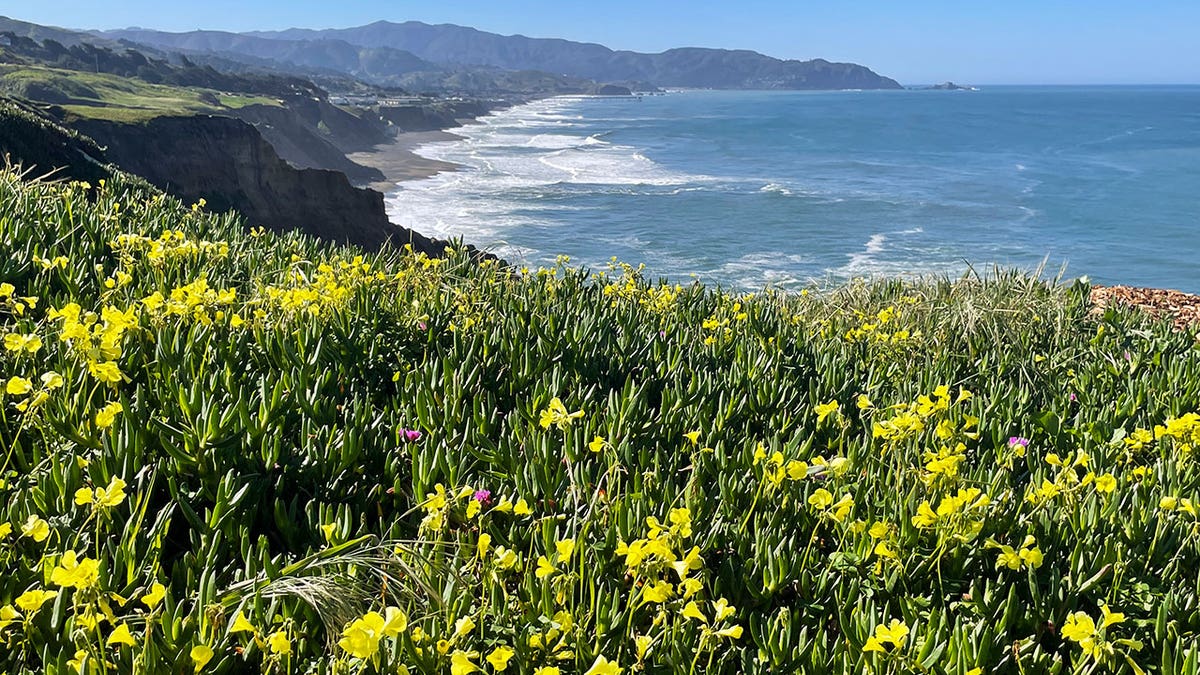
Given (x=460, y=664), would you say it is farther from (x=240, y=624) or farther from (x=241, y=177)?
(x=241, y=177)

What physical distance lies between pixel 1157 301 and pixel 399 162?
2400 inches

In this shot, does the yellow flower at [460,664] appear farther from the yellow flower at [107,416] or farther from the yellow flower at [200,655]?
the yellow flower at [107,416]

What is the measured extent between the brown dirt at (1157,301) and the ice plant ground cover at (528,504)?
5.14m

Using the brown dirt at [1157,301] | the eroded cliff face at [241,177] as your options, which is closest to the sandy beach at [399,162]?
the eroded cliff face at [241,177]

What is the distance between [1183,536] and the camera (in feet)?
9.11

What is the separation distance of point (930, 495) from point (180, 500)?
2.17 m

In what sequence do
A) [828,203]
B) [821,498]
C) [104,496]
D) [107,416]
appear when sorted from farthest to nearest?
1. [828,203]
2. [821,498]
3. [107,416]
4. [104,496]

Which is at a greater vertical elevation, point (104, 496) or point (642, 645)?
point (104, 496)

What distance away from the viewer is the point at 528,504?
8.91ft

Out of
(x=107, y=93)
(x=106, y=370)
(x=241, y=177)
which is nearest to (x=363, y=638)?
(x=106, y=370)

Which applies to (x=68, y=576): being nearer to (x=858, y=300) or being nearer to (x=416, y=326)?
(x=416, y=326)

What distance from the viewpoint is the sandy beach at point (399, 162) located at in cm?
5669

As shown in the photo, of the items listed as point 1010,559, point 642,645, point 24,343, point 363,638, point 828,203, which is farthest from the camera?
point 828,203

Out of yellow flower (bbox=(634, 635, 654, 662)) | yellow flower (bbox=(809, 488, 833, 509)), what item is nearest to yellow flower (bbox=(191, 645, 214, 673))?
yellow flower (bbox=(634, 635, 654, 662))
